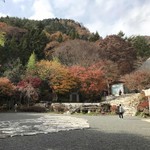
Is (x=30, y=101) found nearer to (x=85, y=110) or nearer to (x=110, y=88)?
(x=85, y=110)

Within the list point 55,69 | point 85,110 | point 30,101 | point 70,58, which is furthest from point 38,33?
point 85,110

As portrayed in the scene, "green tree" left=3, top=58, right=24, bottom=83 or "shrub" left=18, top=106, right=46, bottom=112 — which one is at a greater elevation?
"green tree" left=3, top=58, right=24, bottom=83

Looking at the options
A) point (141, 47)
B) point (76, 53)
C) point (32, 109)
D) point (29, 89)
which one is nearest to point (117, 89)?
point (76, 53)

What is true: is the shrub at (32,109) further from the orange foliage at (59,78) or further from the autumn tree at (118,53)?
the autumn tree at (118,53)

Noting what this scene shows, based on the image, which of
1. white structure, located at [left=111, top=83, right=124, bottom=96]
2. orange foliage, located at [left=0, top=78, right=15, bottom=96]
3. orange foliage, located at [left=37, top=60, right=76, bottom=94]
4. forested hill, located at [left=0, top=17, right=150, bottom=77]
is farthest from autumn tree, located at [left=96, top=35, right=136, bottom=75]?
orange foliage, located at [left=0, top=78, right=15, bottom=96]

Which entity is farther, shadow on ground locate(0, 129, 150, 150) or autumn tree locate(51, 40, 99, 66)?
autumn tree locate(51, 40, 99, 66)

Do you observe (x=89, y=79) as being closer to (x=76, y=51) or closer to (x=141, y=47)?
(x=76, y=51)

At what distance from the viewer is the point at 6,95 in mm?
39531

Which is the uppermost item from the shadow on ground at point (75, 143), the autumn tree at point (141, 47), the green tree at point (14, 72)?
the autumn tree at point (141, 47)

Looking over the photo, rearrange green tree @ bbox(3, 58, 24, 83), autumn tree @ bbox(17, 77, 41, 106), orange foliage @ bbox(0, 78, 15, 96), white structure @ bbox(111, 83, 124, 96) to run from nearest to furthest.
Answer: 1. orange foliage @ bbox(0, 78, 15, 96)
2. autumn tree @ bbox(17, 77, 41, 106)
3. green tree @ bbox(3, 58, 24, 83)
4. white structure @ bbox(111, 83, 124, 96)

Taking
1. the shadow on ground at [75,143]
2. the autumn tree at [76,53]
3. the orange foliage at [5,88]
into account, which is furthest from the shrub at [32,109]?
the shadow on ground at [75,143]

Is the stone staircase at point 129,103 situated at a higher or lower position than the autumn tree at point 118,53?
lower

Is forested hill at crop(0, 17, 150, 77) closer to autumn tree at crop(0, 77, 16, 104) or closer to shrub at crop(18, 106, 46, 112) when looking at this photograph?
autumn tree at crop(0, 77, 16, 104)

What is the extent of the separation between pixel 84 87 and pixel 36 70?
7.87 m
